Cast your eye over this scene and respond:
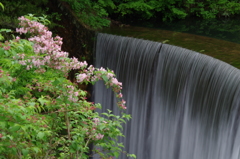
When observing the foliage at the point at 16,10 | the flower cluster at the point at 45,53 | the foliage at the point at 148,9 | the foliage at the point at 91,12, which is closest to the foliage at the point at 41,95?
the flower cluster at the point at 45,53

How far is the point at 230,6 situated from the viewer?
15.0m

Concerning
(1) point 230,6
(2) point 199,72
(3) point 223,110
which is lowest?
(3) point 223,110

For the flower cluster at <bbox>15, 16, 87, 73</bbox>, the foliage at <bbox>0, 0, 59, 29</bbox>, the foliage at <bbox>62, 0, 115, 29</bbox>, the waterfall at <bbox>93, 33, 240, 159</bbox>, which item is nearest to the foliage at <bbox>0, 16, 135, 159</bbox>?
the flower cluster at <bbox>15, 16, 87, 73</bbox>

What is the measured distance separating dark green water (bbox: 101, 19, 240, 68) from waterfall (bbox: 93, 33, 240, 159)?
22.6 inches

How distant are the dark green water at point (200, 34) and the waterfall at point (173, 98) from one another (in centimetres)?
58

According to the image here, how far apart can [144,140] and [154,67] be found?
7.18 feet

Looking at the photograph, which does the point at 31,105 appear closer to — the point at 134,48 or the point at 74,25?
the point at 134,48

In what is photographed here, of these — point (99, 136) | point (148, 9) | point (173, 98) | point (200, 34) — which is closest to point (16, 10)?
point (173, 98)

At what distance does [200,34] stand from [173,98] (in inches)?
158

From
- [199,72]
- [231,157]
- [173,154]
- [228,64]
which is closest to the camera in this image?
[231,157]

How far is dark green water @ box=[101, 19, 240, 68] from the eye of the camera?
8430 millimetres

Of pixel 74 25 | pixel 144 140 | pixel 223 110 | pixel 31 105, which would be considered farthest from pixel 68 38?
pixel 31 105

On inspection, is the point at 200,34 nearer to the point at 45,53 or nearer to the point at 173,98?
the point at 173,98

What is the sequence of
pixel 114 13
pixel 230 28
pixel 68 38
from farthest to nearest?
pixel 114 13, pixel 230 28, pixel 68 38
